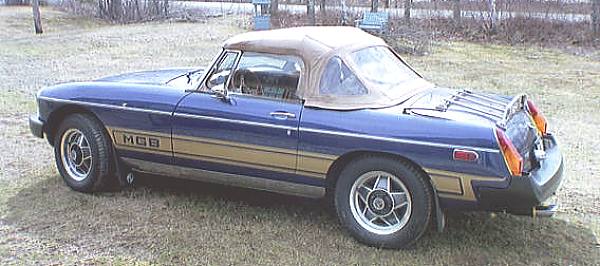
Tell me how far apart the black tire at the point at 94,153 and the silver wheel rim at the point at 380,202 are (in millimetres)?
2067

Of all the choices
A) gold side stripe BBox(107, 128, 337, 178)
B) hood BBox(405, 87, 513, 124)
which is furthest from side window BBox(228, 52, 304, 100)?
hood BBox(405, 87, 513, 124)

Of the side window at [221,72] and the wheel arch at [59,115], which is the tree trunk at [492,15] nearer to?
the side window at [221,72]

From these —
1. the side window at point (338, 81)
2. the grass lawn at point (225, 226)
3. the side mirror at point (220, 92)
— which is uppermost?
the side window at point (338, 81)

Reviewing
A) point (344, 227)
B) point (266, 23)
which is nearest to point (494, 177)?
point (344, 227)

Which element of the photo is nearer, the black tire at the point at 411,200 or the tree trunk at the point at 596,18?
the black tire at the point at 411,200

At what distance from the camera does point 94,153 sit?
16.5ft

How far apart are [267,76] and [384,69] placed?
0.88 meters

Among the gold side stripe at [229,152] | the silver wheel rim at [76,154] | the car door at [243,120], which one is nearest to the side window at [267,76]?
the car door at [243,120]

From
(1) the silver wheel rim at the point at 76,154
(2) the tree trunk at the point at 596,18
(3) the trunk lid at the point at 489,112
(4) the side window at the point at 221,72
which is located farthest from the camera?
(2) the tree trunk at the point at 596,18

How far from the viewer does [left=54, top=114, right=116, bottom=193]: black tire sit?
16.4ft

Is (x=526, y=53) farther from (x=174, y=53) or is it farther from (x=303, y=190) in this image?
(x=303, y=190)

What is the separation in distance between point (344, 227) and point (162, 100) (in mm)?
1648

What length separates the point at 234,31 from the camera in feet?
58.4

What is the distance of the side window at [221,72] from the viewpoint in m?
4.68
